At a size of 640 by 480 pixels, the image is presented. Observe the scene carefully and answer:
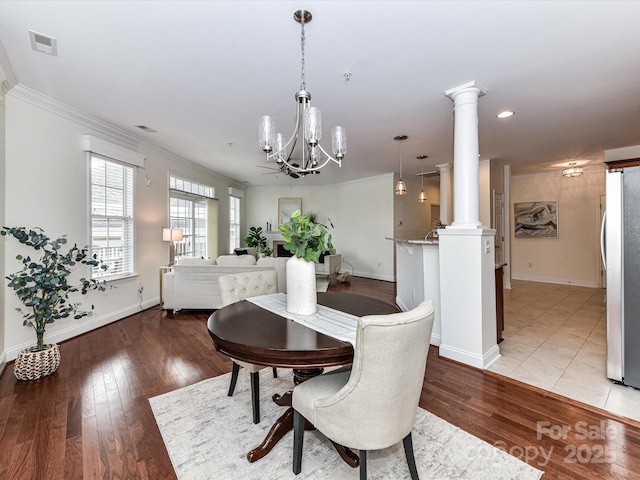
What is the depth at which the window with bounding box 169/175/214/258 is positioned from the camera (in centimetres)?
561

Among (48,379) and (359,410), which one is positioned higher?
(359,410)

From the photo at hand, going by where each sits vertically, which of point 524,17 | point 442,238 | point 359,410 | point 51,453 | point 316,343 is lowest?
point 51,453

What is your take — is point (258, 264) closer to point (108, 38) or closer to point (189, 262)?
point (189, 262)

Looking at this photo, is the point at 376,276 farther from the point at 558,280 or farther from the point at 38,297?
the point at 38,297

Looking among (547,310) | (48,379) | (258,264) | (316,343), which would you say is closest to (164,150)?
(258,264)

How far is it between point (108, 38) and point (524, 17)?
2809 millimetres

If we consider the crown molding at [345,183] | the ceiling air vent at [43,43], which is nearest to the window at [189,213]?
the crown molding at [345,183]

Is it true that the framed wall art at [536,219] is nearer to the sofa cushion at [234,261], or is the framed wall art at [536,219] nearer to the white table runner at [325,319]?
the sofa cushion at [234,261]

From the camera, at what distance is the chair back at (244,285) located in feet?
7.47

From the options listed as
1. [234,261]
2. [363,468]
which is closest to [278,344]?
[363,468]

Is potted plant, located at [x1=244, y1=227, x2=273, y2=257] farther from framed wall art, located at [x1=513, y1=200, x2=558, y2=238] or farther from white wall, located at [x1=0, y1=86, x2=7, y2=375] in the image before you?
framed wall art, located at [x1=513, y1=200, x2=558, y2=238]

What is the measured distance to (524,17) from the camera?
6.18ft

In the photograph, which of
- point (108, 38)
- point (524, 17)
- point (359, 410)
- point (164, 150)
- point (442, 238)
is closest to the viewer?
point (359, 410)

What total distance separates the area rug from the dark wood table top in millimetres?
662
